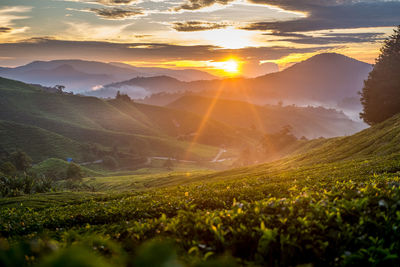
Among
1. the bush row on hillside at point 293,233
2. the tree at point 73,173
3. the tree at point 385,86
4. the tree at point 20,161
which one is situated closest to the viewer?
the bush row on hillside at point 293,233

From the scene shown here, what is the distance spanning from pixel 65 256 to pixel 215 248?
4.49m

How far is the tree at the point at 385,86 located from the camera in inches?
3033

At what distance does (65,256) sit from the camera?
372 centimetres

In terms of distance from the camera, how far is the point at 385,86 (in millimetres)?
77688

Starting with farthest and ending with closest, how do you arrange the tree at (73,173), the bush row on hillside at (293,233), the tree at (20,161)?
1. the tree at (20,161)
2. the tree at (73,173)
3. the bush row on hillside at (293,233)

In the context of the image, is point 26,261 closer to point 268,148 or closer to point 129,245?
point 129,245

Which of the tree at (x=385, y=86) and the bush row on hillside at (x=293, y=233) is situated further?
the tree at (x=385, y=86)

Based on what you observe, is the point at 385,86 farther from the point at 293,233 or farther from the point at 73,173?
the point at 73,173

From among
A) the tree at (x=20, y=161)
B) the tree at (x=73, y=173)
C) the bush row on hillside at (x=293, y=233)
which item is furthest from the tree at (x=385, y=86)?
the tree at (x=20, y=161)

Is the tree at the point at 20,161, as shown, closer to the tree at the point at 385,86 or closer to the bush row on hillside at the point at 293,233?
the tree at the point at 385,86

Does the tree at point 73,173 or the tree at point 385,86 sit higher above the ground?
the tree at point 385,86

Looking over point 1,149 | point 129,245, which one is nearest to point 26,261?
point 129,245

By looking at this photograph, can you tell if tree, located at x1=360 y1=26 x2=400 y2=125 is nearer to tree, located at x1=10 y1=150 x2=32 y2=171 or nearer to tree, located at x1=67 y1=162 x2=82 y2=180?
tree, located at x1=67 y1=162 x2=82 y2=180

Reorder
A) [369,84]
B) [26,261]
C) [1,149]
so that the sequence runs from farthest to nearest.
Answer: [1,149] → [369,84] → [26,261]
